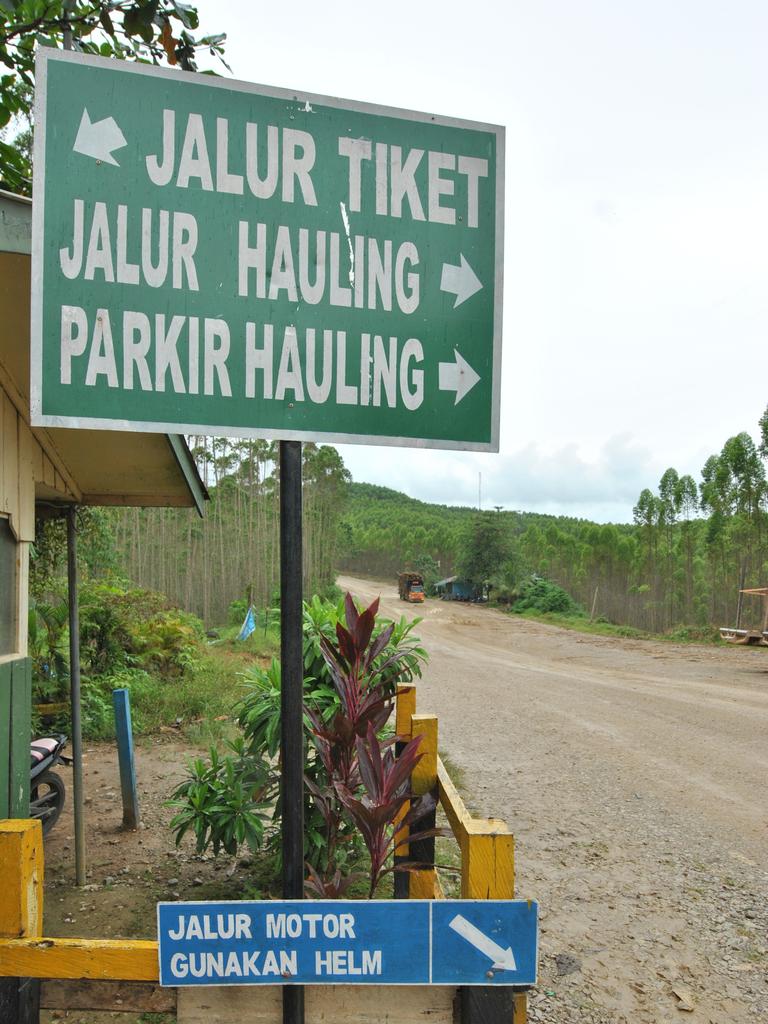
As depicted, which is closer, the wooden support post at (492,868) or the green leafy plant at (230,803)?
the wooden support post at (492,868)

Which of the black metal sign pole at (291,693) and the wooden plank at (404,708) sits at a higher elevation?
the black metal sign pole at (291,693)

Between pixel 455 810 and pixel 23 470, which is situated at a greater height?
pixel 23 470

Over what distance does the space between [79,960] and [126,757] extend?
391 cm

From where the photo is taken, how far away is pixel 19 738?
10.5 feet

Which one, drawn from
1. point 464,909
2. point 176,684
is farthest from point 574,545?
point 464,909

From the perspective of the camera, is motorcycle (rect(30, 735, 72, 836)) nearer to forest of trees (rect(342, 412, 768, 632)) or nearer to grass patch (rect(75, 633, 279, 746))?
grass patch (rect(75, 633, 279, 746))

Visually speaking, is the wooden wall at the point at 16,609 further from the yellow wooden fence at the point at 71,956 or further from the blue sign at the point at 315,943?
the blue sign at the point at 315,943

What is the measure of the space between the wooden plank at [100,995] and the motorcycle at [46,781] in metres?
3.64

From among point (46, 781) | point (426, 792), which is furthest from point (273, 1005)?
point (46, 781)

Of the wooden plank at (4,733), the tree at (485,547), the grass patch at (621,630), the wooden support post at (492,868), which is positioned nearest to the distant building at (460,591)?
the tree at (485,547)

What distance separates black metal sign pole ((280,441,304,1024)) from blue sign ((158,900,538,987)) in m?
0.07

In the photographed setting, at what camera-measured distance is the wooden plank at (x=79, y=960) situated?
146 centimetres

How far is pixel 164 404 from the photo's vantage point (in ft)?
4.57

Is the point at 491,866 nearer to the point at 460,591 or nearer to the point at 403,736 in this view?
the point at 403,736
